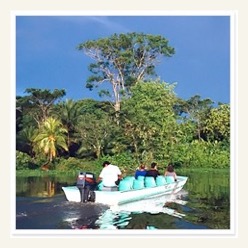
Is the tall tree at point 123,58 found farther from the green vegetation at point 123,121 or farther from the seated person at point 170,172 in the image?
the seated person at point 170,172

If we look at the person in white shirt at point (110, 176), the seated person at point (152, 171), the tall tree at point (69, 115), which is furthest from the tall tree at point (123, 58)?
the seated person at point (152, 171)

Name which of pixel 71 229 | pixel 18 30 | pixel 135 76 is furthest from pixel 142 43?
pixel 71 229

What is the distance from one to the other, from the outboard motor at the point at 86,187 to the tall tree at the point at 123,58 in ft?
3.20

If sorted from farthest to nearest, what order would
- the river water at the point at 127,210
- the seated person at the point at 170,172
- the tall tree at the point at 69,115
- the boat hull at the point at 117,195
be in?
the seated person at the point at 170,172
the tall tree at the point at 69,115
the boat hull at the point at 117,195
the river water at the point at 127,210

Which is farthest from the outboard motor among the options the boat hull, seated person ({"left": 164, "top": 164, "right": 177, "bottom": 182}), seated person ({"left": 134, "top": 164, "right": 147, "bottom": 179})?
seated person ({"left": 164, "top": 164, "right": 177, "bottom": 182})

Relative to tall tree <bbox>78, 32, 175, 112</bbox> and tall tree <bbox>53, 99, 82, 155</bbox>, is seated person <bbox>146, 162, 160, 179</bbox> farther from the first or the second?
tall tree <bbox>53, 99, 82, 155</bbox>

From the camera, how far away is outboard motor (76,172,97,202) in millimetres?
7855

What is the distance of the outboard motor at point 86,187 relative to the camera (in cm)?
786

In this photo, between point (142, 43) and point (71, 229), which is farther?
point (142, 43)

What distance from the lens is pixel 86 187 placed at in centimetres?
786

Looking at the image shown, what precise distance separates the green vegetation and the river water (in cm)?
25

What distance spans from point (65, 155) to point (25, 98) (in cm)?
92
